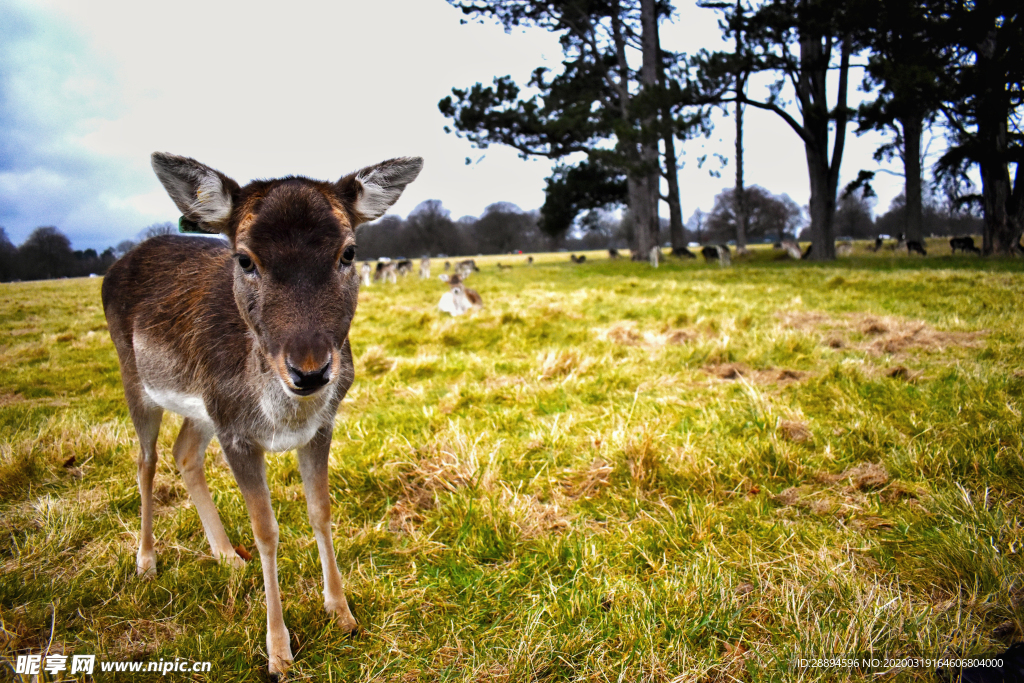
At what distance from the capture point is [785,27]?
51.7ft

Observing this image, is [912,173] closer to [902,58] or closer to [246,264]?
[902,58]

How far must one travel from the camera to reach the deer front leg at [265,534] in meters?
1.90

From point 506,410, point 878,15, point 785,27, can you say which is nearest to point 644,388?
point 506,410

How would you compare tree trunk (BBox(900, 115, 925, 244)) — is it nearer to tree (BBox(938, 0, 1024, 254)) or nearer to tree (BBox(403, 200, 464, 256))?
tree (BBox(938, 0, 1024, 254))

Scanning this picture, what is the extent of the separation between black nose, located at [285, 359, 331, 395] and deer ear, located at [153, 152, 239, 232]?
2.86ft

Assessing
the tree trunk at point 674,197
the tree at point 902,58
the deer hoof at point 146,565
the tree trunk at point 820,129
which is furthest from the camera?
the tree trunk at point 674,197

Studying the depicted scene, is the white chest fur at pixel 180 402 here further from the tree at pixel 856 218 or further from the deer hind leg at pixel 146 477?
the tree at pixel 856 218

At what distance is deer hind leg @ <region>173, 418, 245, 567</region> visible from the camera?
8.21 feet

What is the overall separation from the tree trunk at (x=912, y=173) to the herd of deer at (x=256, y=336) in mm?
30432

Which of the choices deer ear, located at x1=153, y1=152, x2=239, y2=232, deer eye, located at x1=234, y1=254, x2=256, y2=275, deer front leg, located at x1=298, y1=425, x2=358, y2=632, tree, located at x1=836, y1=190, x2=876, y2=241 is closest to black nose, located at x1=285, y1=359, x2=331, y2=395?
deer eye, located at x1=234, y1=254, x2=256, y2=275

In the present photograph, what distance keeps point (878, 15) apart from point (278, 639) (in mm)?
19375

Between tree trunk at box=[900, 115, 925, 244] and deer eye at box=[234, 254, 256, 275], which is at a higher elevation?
tree trunk at box=[900, 115, 925, 244]

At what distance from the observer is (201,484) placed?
2.61 m

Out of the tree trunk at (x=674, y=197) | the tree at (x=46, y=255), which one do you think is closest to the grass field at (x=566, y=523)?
the tree at (x=46, y=255)
